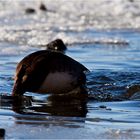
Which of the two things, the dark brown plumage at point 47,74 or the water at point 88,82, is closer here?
Result: the water at point 88,82

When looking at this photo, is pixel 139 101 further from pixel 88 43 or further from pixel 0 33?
pixel 0 33

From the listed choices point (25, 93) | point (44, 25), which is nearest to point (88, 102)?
point (25, 93)

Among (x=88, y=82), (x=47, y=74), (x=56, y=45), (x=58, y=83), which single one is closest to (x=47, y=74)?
(x=47, y=74)

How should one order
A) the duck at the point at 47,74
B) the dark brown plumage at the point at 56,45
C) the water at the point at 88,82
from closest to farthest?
1. the water at the point at 88,82
2. the duck at the point at 47,74
3. the dark brown plumage at the point at 56,45

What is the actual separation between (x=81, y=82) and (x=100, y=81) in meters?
1.34

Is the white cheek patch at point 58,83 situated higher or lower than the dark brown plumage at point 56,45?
lower

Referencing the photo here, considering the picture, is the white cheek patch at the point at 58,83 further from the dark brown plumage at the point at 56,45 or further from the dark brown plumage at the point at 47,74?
the dark brown plumage at the point at 56,45

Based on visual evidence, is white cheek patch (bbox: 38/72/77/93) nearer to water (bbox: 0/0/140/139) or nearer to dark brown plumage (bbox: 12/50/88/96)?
dark brown plumage (bbox: 12/50/88/96)

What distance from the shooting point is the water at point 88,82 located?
6.09 metres

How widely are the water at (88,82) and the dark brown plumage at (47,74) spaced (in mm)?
158

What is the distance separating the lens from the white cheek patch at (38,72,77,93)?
784 centimetres

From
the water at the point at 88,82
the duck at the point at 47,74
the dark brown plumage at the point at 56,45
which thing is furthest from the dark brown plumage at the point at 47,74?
the dark brown plumage at the point at 56,45

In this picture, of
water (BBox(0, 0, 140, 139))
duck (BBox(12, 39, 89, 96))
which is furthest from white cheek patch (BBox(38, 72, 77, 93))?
water (BBox(0, 0, 140, 139))

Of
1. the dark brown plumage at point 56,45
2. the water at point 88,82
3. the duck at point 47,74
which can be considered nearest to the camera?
the water at point 88,82
